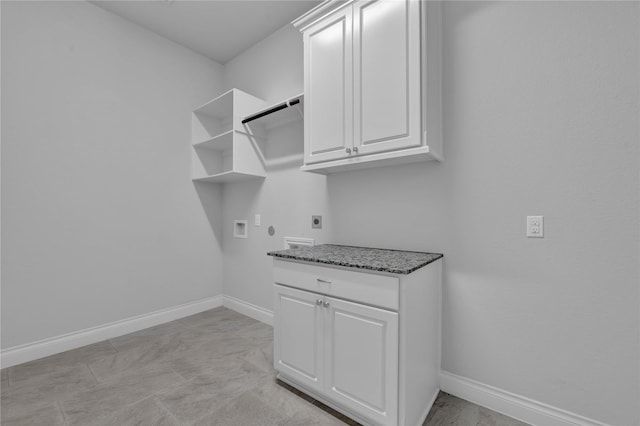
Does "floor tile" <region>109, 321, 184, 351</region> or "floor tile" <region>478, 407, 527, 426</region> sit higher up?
"floor tile" <region>478, 407, 527, 426</region>

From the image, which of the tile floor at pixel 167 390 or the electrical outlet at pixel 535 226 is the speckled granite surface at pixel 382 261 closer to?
the electrical outlet at pixel 535 226

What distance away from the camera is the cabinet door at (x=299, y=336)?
163cm

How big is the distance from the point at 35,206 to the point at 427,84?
303cm

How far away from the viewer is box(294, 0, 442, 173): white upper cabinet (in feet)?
5.05

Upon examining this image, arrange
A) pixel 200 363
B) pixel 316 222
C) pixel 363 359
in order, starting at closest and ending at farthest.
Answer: pixel 363 359 → pixel 200 363 → pixel 316 222

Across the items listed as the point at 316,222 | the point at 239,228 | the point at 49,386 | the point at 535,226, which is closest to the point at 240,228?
the point at 239,228

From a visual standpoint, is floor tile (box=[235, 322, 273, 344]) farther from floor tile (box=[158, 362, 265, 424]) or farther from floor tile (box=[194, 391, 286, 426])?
floor tile (box=[194, 391, 286, 426])

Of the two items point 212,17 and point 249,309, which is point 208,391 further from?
point 212,17

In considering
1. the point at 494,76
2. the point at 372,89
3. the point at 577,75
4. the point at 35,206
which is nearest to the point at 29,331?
the point at 35,206

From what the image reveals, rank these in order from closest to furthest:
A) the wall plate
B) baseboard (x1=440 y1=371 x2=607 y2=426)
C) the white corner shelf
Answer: baseboard (x1=440 y1=371 x2=607 y2=426), the white corner shelf, the wall plate

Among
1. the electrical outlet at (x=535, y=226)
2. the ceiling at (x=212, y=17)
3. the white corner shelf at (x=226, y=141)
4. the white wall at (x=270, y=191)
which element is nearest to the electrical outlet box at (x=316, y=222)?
the white wall at (x=270, y=191)

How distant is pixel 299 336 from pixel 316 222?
1.02 meters

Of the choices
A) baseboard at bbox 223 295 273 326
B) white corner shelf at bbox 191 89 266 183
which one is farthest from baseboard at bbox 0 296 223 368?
white corner shelf at bbox 191 89 266 183

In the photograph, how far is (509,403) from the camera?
1.55 meters
